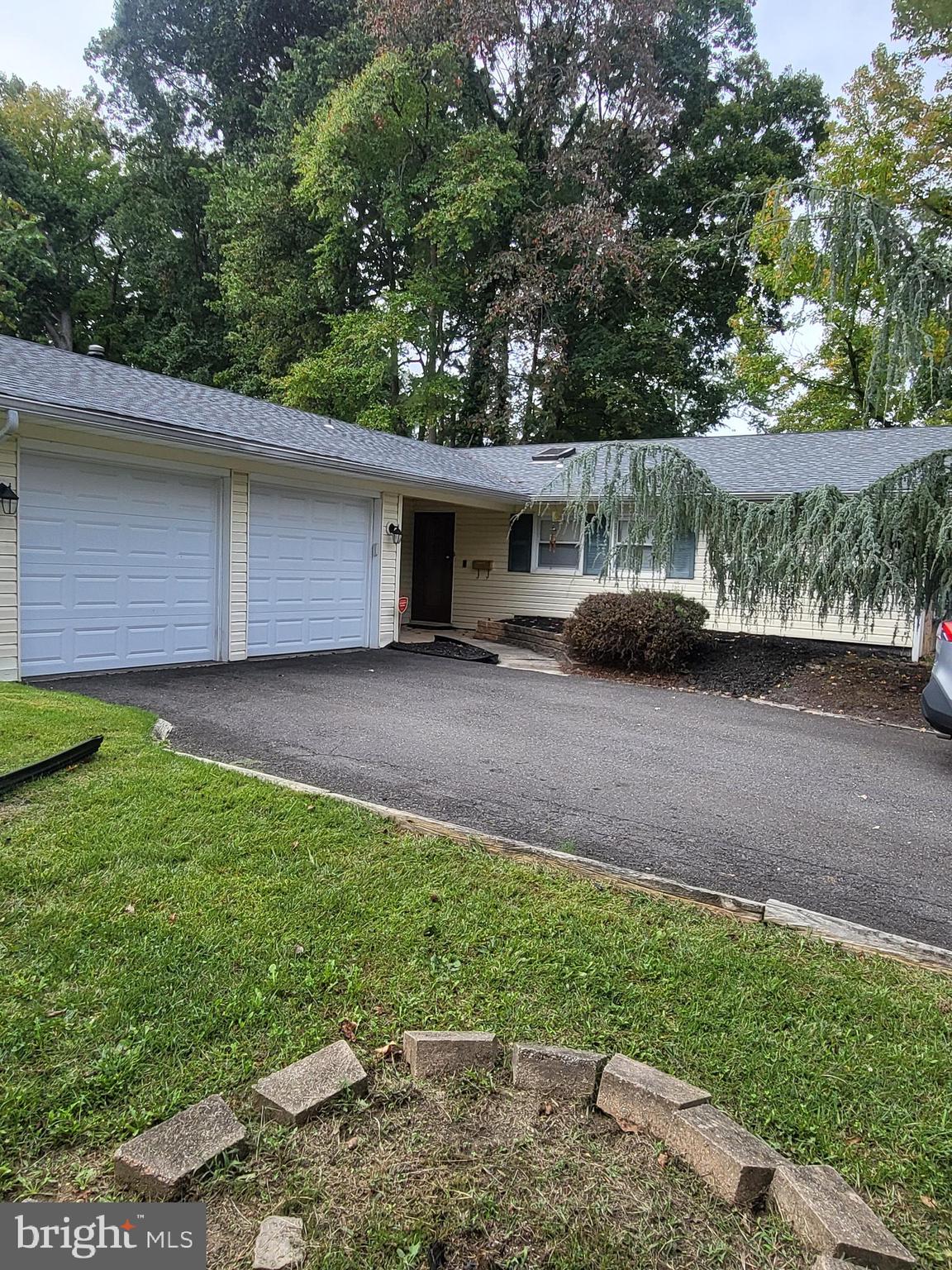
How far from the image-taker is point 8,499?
271 inches

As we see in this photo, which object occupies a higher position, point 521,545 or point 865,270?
point 865,270

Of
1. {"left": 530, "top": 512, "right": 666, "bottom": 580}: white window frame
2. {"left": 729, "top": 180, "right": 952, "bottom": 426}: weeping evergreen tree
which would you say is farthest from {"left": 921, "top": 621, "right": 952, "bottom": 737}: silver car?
{"left": 530, "top": 512, "right": 666, "bottom": 580}: white window frame

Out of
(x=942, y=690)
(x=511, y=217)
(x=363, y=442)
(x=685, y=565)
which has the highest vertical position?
(x=511, y=217)

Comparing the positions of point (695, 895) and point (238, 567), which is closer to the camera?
point (695, 895)

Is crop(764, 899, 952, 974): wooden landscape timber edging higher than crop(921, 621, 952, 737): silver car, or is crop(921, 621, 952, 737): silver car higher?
crop(921, 621, 952, 737): silver car

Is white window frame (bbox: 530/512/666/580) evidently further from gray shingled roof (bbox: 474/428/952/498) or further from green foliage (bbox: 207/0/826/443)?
green foliage (bbox: 207/0/826/443)

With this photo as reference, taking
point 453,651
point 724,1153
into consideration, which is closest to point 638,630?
point 453,651

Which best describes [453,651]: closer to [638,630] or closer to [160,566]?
[638,630]

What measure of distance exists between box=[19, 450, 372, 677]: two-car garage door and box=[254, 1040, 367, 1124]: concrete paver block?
A: 21.8 feet

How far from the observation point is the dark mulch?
794 cm

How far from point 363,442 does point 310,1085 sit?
1155 centimetres

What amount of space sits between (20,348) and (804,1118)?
34.8 feet

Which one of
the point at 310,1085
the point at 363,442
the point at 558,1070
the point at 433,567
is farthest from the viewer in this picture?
the point at 433,567

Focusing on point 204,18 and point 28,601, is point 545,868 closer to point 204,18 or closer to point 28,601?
point 28,601
